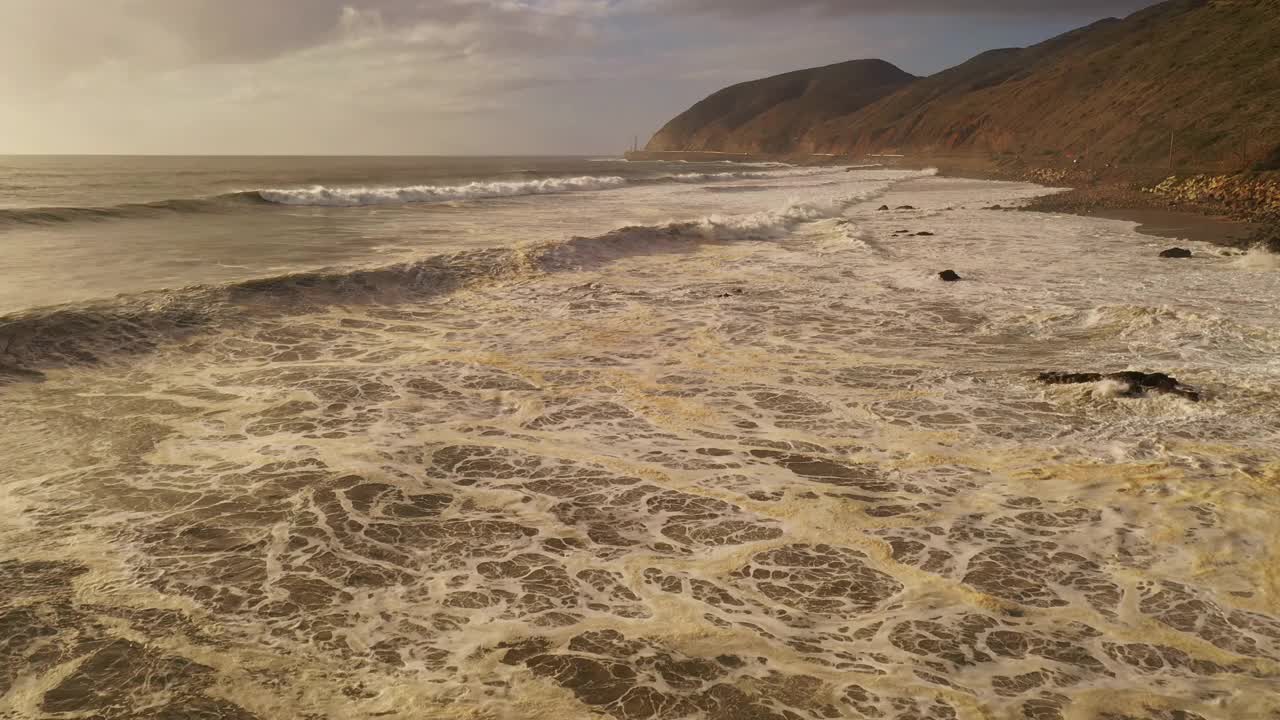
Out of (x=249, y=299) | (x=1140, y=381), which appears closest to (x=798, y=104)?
(x=249, y=299)

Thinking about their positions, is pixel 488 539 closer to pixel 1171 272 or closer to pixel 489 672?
pixel 489 672

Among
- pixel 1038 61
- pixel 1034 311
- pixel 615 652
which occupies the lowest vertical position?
pixel 615 652

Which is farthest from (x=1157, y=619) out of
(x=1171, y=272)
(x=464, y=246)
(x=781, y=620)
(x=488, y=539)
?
(x=464, y=246)

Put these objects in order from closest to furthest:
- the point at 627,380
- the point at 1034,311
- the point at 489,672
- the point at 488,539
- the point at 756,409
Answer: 1. the point at 489,672
2. the point at 488,539
3. the point at 756,409
4. the point at 627,380
5. the point at 1034,311

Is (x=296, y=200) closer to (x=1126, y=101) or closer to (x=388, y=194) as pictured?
(x=388, y=194)

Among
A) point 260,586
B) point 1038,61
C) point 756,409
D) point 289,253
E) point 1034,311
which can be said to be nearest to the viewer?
point 260,586

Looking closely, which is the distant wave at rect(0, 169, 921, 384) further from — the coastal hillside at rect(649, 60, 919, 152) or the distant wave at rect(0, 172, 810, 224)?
the coastal hillside at rect(649, 60, 919, 152)

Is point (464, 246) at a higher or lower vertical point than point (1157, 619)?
higher
